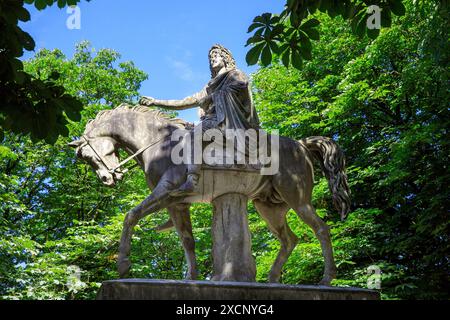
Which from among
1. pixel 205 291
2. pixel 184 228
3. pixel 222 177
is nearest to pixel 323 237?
pixel 222 177

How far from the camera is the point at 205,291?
5602mm

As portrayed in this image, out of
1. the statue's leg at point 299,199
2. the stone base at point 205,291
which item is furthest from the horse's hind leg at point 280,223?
the stone base at point 205,291

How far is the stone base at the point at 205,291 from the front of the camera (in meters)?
5.41

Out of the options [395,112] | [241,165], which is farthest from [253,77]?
[241,165]

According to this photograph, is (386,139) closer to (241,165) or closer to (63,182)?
(241,165)

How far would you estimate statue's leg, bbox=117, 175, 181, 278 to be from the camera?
646cm

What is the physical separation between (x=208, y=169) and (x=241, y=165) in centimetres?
41

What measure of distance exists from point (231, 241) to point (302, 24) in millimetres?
2814

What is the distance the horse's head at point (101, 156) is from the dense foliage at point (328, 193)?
Result: 13.7ft

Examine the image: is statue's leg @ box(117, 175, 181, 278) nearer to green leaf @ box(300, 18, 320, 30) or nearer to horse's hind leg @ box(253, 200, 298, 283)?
horse's hind leg @ box(253, 200, 298, 283)

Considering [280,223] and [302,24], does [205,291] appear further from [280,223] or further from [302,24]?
[302,24]

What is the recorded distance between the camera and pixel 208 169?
713 cm
